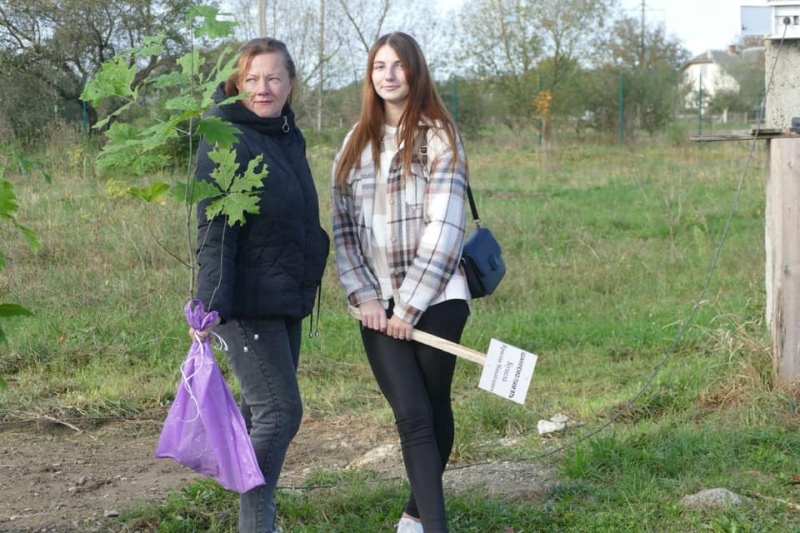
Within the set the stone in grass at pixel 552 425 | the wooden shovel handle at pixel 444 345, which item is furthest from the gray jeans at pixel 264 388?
the stone in grass at pixel 552 425

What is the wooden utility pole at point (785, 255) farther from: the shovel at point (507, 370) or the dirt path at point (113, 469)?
the shovel at point (507, 370)

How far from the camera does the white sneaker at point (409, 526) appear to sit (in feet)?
11.9

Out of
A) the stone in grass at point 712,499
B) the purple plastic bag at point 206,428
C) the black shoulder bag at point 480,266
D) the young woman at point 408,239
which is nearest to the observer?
the purple plastic bag at point 206,428

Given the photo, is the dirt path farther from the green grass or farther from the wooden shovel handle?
the wooden shovel handle

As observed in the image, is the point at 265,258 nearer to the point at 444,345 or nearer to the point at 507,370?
the point at 444,345

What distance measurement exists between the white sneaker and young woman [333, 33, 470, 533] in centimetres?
15

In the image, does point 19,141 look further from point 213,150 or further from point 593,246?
point 213,150

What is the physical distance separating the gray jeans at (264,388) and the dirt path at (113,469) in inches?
32.7

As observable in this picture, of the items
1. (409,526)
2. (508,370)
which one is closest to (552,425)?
(409,526)

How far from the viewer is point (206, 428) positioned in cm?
316

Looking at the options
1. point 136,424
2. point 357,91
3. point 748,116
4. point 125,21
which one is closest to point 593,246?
point 136,424

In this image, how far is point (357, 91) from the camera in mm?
23281

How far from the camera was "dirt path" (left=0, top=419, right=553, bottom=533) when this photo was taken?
13.4 ft

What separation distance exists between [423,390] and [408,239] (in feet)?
1.80
